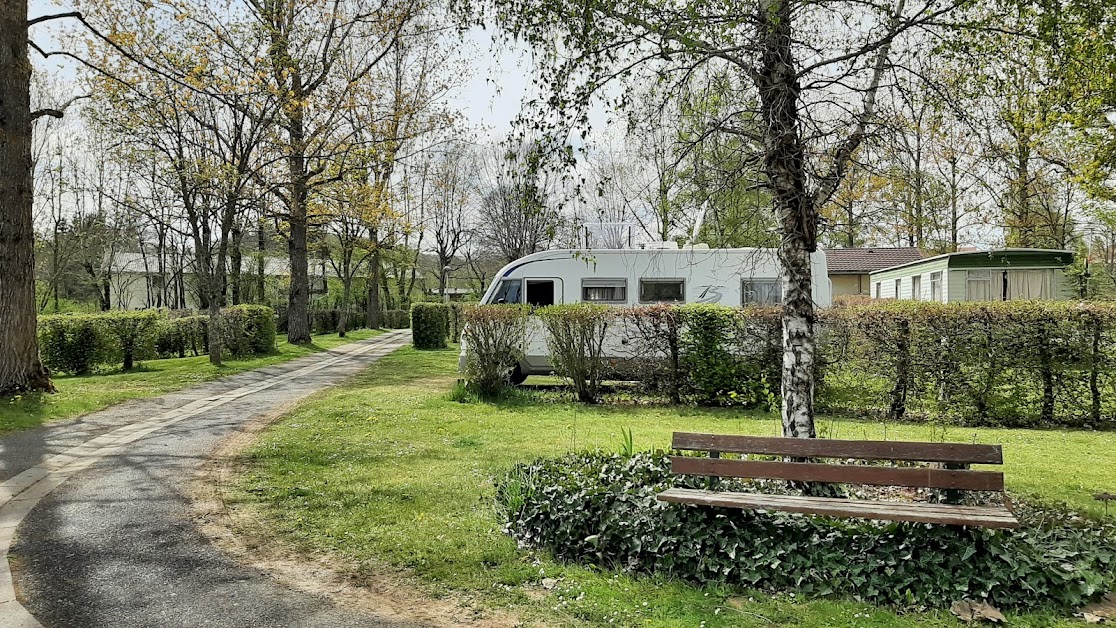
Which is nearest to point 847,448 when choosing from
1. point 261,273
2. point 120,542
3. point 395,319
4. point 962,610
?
point 962,610

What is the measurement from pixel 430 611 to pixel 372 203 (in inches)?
778

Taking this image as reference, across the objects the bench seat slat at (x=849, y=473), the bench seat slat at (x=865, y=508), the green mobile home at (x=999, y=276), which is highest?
the green mobile home at (x=999, y=276)

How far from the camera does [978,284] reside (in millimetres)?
20125

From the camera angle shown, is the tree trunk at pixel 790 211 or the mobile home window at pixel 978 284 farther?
the mobile home window at pixel 978 284

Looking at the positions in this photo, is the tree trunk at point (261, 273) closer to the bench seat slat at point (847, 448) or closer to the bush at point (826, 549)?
the bush at point (826, 549)

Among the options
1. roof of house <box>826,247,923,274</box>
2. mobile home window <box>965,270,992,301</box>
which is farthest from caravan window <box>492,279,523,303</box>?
roof of house <box>826,247,923,274</box>

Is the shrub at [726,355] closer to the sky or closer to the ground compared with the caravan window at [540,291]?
closer to the ground

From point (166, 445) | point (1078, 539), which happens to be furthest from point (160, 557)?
point (1078, 539)

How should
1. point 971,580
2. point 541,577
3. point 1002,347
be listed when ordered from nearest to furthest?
point 971,580, point 541,577, point 1002,347

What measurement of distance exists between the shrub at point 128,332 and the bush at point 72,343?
203mm

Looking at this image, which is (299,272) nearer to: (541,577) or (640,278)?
(640,278)

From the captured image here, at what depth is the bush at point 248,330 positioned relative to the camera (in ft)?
59.3

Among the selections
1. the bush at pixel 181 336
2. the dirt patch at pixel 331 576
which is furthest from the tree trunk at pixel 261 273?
the dirt patch at pixel 331 576

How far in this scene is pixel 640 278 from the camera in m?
13.5
